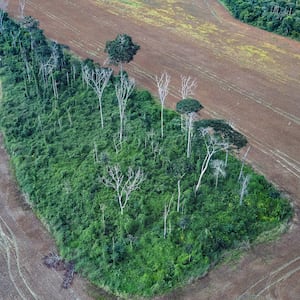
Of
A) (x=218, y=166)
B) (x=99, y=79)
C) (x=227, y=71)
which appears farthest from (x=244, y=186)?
(x=227, y=71)

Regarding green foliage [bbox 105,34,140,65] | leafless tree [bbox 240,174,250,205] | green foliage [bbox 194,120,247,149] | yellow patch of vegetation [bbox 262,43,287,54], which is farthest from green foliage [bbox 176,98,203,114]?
yellow patch of vegetation [bbox 262,43,287,54]

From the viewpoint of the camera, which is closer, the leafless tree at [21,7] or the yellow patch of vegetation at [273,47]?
the yellow patch of vegetation at [273,47]

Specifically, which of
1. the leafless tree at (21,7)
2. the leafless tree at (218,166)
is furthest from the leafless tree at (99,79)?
the leafless tree at (21,7)

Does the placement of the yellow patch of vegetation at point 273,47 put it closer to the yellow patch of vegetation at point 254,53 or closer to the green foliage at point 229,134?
the yellow patch of vegetation at point 254,53

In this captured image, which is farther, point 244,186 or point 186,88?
point 186,88

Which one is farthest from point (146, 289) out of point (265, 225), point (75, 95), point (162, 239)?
point (75, 95)

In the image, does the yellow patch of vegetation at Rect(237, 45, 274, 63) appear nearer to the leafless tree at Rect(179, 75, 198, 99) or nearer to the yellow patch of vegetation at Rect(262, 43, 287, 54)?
the yellow patch of vegetation at Rect(262, 43, 287, 54)

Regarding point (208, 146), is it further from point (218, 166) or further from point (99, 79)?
point (99, 79)
